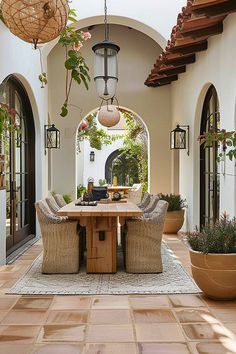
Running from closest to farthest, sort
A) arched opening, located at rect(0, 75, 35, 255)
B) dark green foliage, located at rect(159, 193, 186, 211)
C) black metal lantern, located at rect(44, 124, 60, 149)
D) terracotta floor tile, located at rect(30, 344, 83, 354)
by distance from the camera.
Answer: terracotta floor tile, located at rect(30, 344, 83, 354) → arched opening, located at rect(0, 75, 35, 255) → dark green foliage, located at rect(159, 193, 186, 211) → black metal lantern, located at rect(44, 124, 60, 149)

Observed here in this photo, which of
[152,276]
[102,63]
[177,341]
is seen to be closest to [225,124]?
[102,63]

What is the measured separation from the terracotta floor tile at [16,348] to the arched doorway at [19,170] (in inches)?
128

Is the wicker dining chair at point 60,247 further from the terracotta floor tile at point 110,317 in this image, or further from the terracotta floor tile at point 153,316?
the terracotta floor tile at point 153,316

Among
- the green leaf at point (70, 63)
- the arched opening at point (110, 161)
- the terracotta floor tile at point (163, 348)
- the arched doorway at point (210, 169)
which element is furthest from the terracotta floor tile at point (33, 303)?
the arched opening at point (110, 161)

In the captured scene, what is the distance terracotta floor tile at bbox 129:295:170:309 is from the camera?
11.7ft

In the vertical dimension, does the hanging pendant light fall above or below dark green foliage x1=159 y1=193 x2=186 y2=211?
above

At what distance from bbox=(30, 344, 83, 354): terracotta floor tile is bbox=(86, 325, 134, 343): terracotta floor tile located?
144mm

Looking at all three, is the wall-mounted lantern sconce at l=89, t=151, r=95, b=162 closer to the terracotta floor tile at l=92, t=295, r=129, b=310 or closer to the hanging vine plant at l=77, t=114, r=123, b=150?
the hanging vine plant at l=77, t=114, r=123, b=150

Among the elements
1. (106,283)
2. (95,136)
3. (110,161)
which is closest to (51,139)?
Answer: (106,283)

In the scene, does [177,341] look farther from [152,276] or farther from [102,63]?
[102,63]

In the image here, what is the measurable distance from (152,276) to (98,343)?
74.4 inches

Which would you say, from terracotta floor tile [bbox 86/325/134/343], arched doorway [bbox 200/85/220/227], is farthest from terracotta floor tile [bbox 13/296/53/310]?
arched doorway [bbox 200/85/220/227]

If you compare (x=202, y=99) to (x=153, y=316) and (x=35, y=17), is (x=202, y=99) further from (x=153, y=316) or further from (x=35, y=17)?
(x=35, y=17)

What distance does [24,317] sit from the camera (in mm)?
3289
